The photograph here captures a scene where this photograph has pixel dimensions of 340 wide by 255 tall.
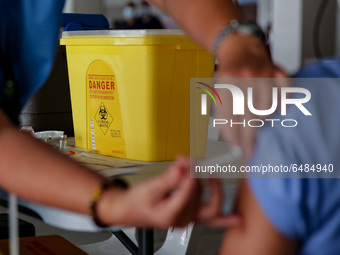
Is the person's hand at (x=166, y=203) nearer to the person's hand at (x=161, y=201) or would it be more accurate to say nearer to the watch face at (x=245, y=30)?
the person's hand at (x=161, y=201)

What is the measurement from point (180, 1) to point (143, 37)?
0.51 m

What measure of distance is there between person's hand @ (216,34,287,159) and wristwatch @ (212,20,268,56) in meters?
0.02

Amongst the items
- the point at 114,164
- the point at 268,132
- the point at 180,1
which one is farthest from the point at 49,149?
the point at 114,164

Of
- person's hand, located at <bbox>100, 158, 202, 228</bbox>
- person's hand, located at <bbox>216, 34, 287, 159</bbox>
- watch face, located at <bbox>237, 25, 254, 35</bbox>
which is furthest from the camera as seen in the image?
watch face, located at <bbox>237, 25, 254, 35</bbox>

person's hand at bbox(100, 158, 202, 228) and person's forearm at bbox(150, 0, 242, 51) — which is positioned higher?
person's forearm at bbox(150, 0, 242, 51)

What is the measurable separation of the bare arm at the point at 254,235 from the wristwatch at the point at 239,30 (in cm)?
21

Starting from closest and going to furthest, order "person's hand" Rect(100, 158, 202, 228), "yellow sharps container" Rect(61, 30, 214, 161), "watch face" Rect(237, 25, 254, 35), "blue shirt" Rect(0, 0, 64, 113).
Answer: "person's hand" Rect(100, 158, 202, 228)
"watch face" Rect(237, 25, 254, 35)
"blue shirt" Rect(0, 0, 64, 113)
"yellow sharps container" Rect(61, 30, 214, 161)

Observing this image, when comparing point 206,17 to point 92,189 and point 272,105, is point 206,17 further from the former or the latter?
point 92,189

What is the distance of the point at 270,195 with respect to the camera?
0.64 metres

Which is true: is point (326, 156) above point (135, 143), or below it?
above

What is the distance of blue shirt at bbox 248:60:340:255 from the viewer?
632 mm

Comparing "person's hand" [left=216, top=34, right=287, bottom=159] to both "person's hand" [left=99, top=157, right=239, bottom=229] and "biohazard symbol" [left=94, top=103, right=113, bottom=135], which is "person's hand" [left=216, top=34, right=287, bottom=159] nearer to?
"person's hand" [left=99, top=157, right=239, bottom=229]

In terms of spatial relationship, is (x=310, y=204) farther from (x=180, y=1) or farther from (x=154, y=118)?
(x=154, y=118)

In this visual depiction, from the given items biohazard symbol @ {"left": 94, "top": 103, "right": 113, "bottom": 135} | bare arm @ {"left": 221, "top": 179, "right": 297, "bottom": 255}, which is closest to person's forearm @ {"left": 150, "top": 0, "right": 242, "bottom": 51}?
bare arm @ {"left": 221, "top": 179, "right": 297, "bottom": 255}
